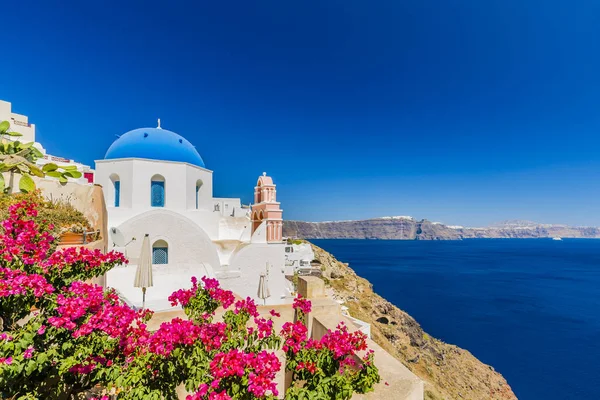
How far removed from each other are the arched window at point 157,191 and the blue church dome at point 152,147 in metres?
0.94

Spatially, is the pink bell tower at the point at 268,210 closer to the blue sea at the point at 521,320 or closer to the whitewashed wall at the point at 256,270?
the whitewashed wall at the point at 256,270

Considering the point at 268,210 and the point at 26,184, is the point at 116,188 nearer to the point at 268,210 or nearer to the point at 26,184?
the point at 268,210

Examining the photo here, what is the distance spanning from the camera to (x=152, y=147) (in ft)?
44.0

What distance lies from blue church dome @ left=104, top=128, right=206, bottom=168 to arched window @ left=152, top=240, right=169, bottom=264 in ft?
13.2

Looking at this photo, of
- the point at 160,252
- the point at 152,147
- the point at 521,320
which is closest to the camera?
the point at 160,252

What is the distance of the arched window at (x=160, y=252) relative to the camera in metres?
11.7

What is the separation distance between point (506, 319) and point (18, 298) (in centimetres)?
4252

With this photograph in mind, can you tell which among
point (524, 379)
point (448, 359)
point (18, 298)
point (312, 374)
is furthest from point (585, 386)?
point (18, 298)

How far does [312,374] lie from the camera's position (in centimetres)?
251

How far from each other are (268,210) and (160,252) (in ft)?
16.8

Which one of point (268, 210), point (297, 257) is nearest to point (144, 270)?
point (268, 210)

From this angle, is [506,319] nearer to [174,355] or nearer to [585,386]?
[585,386]

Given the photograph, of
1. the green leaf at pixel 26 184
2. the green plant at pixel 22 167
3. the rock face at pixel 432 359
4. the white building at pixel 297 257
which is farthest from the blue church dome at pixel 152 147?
the white building at pixel 297 257

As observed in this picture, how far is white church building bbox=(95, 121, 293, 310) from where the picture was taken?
11180mm
